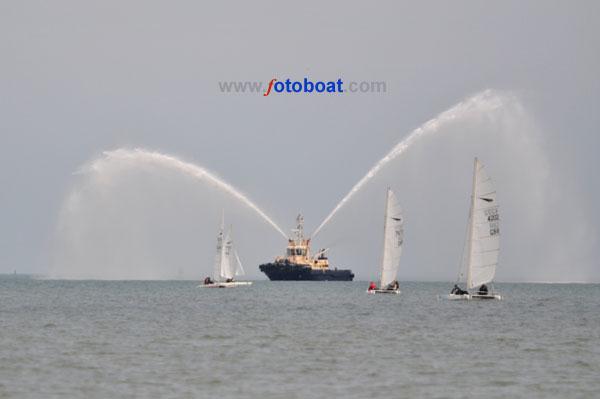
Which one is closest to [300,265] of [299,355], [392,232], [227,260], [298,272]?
[298,272]

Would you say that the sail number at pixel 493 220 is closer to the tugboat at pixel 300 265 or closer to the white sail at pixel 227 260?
the white sail at pixel 227 260

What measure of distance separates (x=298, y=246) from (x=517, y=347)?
5756 inches

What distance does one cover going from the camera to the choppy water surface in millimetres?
36906

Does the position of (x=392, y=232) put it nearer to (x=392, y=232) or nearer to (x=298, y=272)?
(x=392, y=232)

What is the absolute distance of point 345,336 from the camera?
56344mm

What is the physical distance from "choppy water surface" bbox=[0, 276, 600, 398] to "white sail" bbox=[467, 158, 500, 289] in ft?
30.3

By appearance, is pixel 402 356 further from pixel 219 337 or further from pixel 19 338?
pixel 19 338

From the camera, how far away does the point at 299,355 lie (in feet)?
153

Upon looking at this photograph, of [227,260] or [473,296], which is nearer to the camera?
[473,296]

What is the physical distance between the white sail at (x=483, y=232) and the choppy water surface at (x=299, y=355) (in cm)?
922

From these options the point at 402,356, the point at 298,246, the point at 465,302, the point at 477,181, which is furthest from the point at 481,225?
the point at 298,246

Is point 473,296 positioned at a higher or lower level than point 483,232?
lower

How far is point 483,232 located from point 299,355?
42612 mm

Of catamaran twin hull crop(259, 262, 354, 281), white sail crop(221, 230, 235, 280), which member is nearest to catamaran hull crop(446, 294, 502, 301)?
white sail crop(221, 230, 235, 280)
